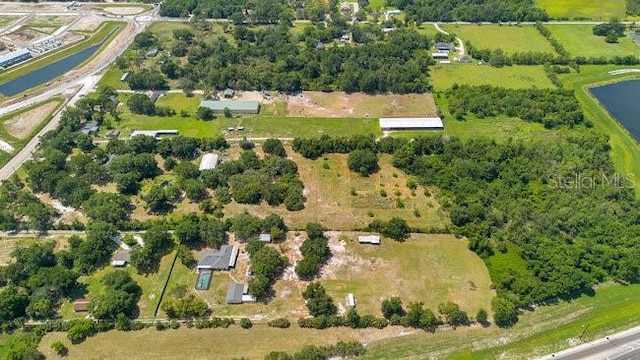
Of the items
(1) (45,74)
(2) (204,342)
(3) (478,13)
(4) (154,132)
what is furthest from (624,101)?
(1) (45,74)

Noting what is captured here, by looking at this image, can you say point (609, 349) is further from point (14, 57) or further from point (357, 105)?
point (14, 57)

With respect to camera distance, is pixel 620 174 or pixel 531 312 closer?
pixel 531 312

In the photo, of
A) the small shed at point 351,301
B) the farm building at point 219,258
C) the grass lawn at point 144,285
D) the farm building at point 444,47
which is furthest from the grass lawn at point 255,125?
the small shed at point 351,301

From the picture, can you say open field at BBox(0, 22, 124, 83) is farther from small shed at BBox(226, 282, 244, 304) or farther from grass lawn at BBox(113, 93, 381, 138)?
small shed at BBox(226, 282, 244, 304)

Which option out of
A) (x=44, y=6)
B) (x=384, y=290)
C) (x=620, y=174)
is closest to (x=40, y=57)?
(x=44, y=6)

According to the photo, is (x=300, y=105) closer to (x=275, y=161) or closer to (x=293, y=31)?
(x=275, y=161)
